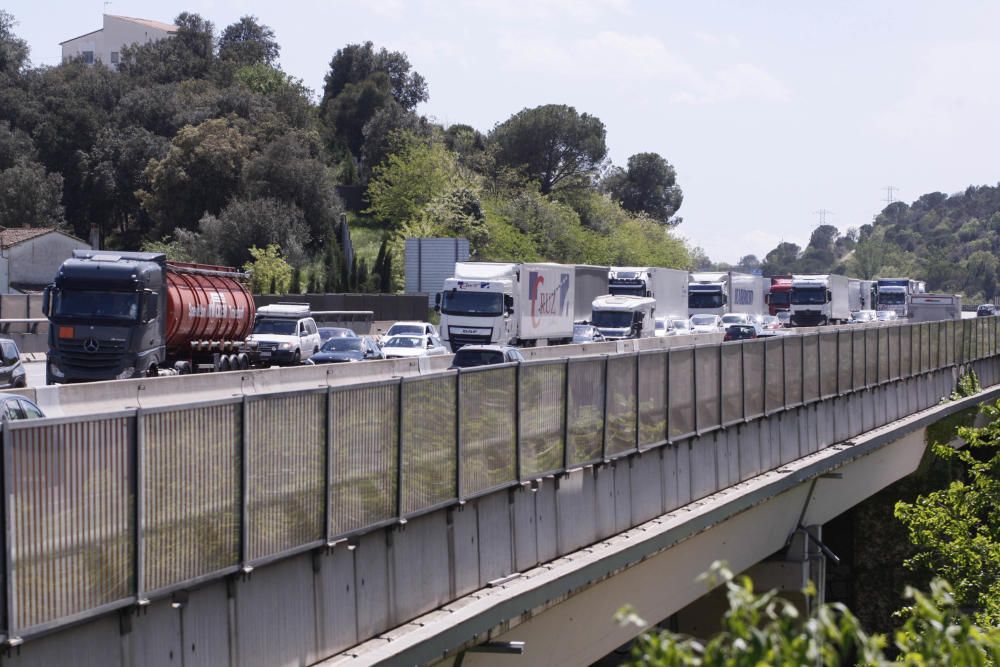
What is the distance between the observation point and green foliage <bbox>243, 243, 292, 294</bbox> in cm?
8525

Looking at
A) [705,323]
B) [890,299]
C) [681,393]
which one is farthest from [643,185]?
[681,393]

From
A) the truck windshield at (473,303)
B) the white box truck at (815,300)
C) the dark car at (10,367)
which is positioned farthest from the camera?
the white box truck at (815,300)

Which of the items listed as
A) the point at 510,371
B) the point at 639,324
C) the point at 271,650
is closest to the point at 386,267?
the point at 639,324

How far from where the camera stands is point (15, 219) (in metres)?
104

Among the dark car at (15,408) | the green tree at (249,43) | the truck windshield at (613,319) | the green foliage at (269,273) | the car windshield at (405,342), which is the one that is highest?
the green tree at (249,43)

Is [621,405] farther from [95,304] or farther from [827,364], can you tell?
[95,304]

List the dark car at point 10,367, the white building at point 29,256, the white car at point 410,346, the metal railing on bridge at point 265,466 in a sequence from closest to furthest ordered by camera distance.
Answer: the metal railing on bridge at point 265,466 < the dark car at point 10,367 < the white car at point 410,346 < the white building at point 29,256

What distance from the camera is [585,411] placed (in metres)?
18.5

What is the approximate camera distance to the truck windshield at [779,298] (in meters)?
91.3

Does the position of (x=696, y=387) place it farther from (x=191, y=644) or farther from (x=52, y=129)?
(x=52, y=129)

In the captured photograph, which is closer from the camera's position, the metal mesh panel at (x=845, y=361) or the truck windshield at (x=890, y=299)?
the metal mesh panel at (x=845, y=361)

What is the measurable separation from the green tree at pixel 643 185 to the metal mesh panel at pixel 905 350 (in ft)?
422

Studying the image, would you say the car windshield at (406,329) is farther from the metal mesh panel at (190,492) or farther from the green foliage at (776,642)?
the green foliage at (776,642)

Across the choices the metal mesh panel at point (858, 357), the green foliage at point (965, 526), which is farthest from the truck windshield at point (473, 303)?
the green foliage at point (965, 526)
